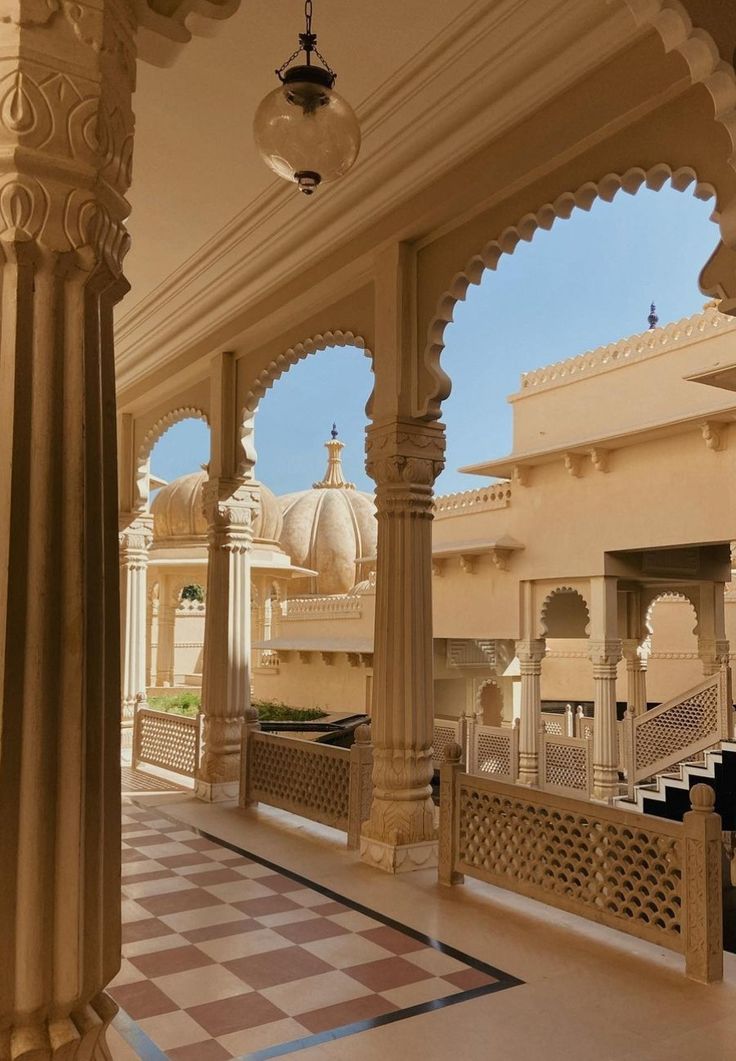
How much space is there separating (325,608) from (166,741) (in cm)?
924

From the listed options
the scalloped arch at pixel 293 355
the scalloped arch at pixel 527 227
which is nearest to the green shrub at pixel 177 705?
the scalloped arch at pixel 293 355

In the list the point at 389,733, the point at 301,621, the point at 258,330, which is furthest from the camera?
the point at 301,621

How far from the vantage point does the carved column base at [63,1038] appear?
146 cm

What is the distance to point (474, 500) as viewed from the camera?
12695mm

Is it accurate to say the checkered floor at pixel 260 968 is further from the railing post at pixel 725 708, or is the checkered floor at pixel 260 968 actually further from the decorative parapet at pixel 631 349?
the decorative parapet at pixel 631 349

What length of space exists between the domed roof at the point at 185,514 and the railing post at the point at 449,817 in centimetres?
1476

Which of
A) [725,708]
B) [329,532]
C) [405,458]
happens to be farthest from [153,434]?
[329,532]

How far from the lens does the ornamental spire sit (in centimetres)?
2748

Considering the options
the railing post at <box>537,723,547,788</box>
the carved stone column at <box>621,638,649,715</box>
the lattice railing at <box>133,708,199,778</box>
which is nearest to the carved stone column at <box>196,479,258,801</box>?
the lattice railing at <box>133,708,199,778</box>

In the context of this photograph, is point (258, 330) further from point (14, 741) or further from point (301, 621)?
point (301, 621)

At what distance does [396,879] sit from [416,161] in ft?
12.0

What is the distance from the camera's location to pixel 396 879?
4.71m

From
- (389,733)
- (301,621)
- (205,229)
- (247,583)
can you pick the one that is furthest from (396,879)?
(301,621)

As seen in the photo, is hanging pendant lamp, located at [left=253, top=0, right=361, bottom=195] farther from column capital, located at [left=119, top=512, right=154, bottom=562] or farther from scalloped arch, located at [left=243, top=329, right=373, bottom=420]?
column capital, located at [left=119, top=512, right=154, bottom=562]
